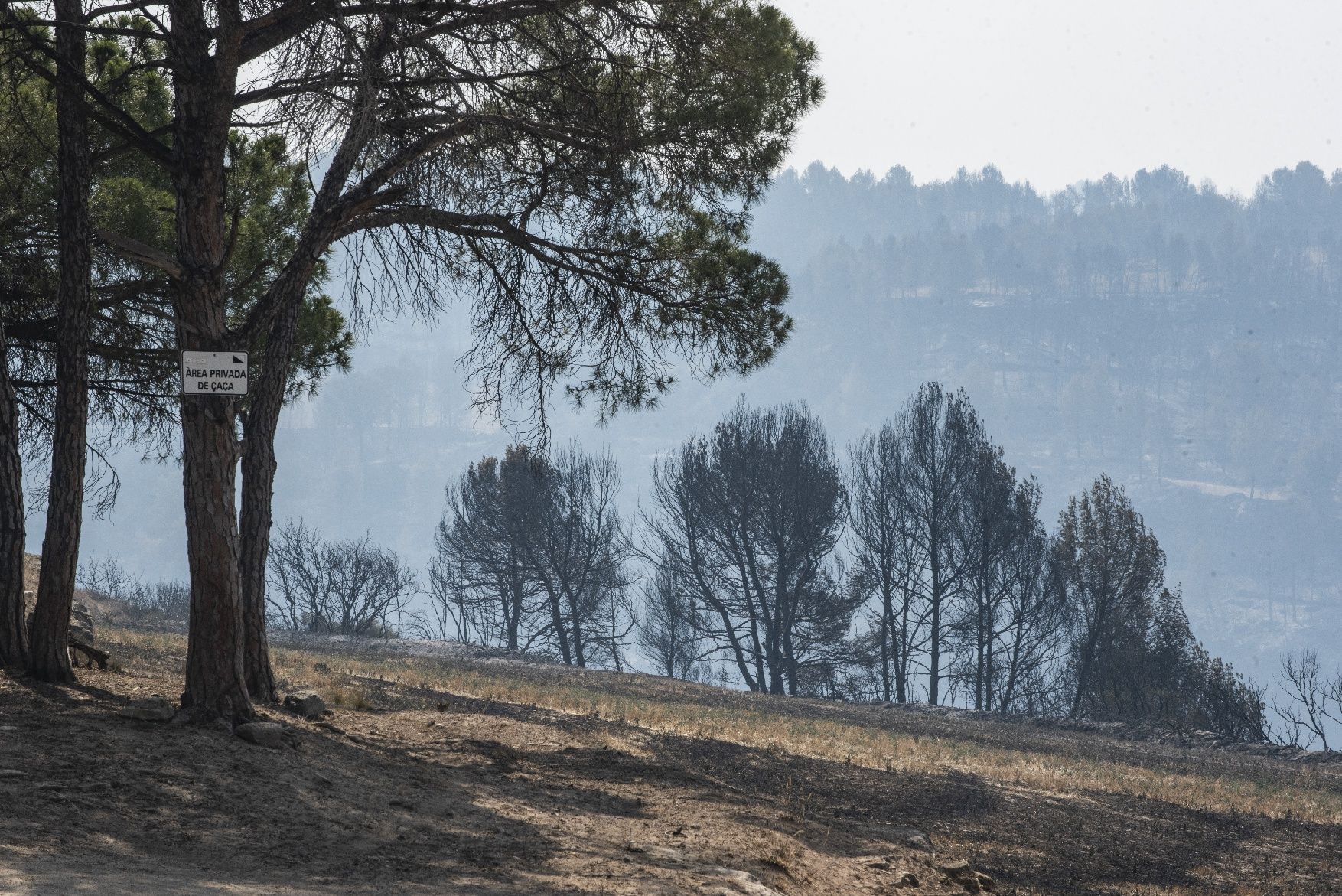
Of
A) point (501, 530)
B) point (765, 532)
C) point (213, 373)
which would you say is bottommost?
point (765, 532)

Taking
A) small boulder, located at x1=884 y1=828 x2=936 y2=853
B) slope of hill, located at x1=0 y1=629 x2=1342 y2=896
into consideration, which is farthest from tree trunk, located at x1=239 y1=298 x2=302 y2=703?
small boulder, located at x1=884 y1=828 x2=936 y2=853

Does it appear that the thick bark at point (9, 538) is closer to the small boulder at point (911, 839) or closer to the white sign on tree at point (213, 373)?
the white sign on tree at point (213, 373)

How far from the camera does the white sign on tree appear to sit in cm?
730

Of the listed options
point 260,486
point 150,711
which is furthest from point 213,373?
point 150,711

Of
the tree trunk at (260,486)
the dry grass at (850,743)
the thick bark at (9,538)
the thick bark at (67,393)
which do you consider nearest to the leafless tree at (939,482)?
the dry grass at (850,743)

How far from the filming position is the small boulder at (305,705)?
873 cm

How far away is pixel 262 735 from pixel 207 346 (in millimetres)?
2501

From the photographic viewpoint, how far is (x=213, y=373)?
24.1 feet

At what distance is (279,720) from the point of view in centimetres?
823

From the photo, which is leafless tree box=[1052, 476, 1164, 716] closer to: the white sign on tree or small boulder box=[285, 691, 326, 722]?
small boulder box=[285, 691, 326, 722]

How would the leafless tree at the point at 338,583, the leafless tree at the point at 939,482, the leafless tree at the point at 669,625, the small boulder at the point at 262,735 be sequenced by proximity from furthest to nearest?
the leafless tree at the point at 338,583 → the leafless tree at the point at 669,625 → the leafless tree at the point at 939,482 → the small boulder at the point at 262,735

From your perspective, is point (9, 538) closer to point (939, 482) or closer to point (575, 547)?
point (939, 482)

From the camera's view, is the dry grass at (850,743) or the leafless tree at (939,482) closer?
the dry grass at (850,743)

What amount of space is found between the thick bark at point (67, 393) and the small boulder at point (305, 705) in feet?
5.15
